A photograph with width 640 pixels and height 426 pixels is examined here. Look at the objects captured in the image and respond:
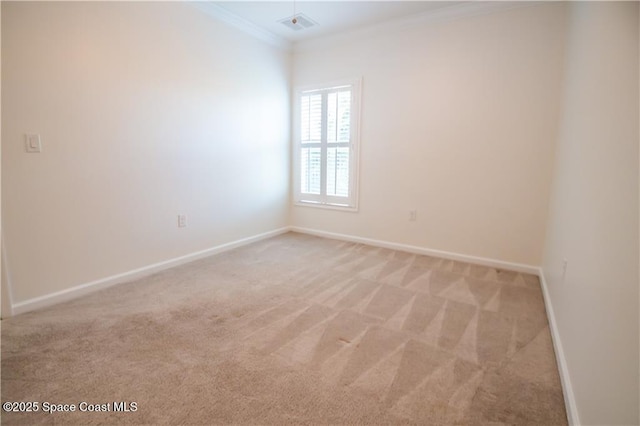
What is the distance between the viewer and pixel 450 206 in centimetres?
345

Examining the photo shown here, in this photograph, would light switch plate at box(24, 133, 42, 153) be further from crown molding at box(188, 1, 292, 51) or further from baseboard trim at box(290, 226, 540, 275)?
baseboard trim at box(290, 226, 540, 275)

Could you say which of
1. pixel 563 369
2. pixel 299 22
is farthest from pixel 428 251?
pixel 299 22

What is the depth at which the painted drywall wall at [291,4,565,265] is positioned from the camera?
2.92 m

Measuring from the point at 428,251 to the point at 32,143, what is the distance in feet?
12.2

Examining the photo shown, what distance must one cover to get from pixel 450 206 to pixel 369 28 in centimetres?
233

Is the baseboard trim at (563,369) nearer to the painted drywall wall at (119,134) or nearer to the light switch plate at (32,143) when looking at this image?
the painted drywall wall at (119,134)

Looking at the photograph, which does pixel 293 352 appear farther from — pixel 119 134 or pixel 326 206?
pixel 326 206

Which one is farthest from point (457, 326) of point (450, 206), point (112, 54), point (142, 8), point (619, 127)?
point (142, 8)

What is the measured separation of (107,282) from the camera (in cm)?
261

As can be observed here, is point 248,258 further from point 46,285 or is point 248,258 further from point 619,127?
point 619,127

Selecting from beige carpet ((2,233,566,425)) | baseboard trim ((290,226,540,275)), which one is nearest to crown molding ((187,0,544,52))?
baseboard trim ((290,226,540,275))

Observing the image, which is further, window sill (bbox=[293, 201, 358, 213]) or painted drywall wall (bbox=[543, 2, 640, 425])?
window sill (bbox=[293, 201, 358, 213])

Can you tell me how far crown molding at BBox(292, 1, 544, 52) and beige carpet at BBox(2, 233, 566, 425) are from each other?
2648 mm

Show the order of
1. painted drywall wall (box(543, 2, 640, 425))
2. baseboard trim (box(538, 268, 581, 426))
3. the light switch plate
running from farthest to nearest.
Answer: the light switch plate < baseboard trim (box(538, 268, 581, 426)) < painted drywall wall (box(543, 2, 640, 425))
